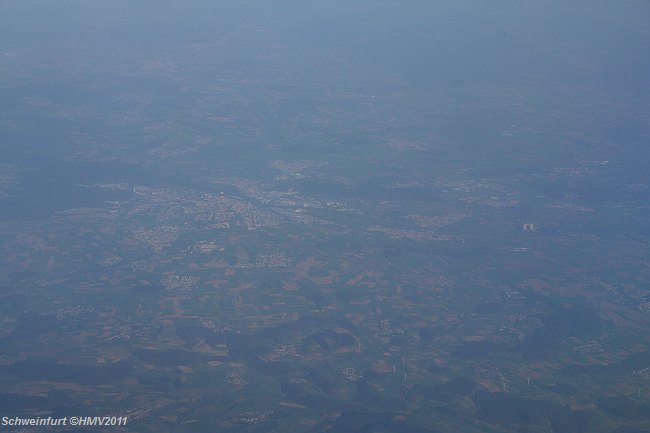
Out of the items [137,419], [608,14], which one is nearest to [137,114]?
[137,419]

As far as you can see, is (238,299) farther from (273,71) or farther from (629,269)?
(273,71)

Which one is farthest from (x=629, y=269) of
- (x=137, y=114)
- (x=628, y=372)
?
(x=137, y=114)

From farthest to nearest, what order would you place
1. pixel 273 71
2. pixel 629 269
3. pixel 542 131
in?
pixel 273 71
pixel 542 131
pixel 629 269

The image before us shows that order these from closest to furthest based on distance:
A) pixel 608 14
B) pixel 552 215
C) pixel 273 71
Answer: pixel 552 215, pixel 273 71, pixel 608 14

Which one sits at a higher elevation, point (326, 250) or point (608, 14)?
point (608, 14)

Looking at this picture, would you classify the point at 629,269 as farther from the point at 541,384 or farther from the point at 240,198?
the point at 240,198

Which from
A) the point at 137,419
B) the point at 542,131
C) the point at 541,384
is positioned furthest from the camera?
the point at 542,131

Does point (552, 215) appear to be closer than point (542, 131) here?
Yes
